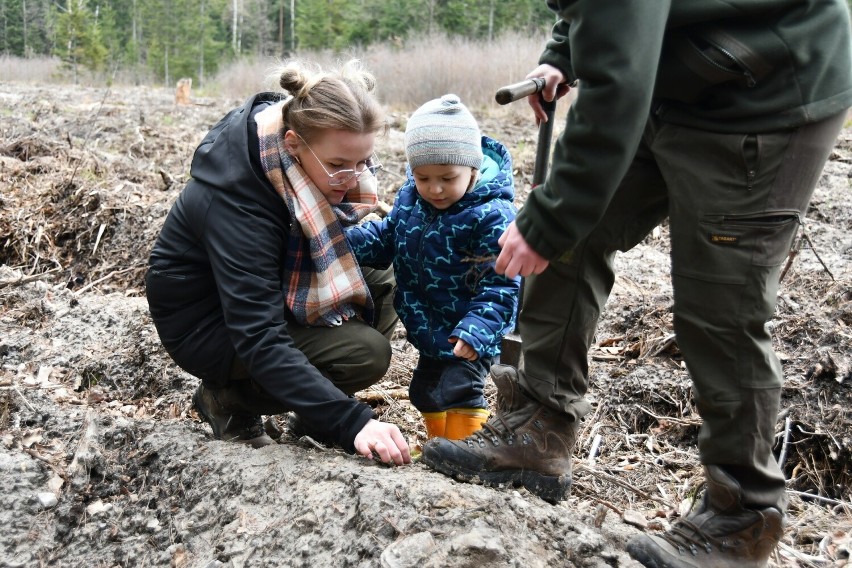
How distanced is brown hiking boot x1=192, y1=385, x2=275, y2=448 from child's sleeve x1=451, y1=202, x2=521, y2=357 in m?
0.96

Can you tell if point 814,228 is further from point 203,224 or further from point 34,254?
point 34,254

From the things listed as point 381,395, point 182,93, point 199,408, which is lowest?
point 182,93

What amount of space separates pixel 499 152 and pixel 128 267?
10.3 feet

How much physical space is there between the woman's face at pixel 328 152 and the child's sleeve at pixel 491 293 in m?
0.55

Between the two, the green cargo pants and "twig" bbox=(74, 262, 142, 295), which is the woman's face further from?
"twig" bbox=(74, 262, 142, 295)

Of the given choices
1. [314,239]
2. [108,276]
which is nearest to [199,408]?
[314,239]

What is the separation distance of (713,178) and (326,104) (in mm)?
1368

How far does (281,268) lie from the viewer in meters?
3.13

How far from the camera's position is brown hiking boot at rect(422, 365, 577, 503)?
2.65 m

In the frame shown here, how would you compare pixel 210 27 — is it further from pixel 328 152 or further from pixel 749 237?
pixel 749 237

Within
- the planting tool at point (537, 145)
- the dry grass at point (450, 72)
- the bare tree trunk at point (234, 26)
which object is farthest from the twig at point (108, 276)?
the bare tree trunk at point (234, 26)

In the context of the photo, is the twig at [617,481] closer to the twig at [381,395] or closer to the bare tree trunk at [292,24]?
the twig at [381,395]

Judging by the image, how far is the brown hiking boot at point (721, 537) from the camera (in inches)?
90.0

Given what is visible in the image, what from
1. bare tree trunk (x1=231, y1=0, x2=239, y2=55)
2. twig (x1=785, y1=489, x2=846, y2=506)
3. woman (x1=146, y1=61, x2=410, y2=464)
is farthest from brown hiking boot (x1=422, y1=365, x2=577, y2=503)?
bare tree trunk (x1=231, y1=0, x2=239, y2=55)
